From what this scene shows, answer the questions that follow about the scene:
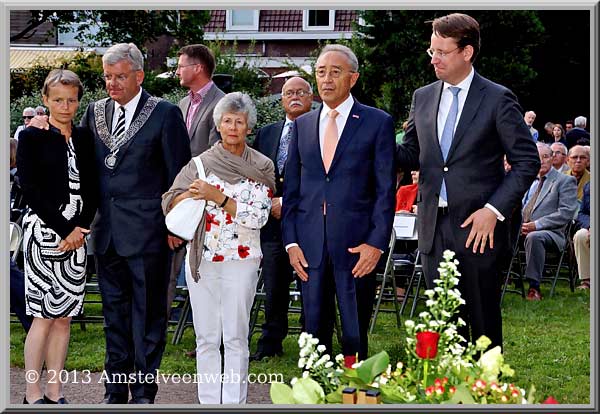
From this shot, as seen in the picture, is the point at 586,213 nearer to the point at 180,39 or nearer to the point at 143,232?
the point at 143,232

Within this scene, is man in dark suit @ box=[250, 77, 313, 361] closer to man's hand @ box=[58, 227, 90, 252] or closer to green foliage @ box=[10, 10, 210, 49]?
man's hand @ box=[58, 227, 90, 252]

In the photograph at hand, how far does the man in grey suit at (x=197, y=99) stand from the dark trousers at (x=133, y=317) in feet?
4.84

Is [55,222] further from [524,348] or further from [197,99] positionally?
[524,348]

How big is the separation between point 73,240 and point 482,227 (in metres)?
2.45

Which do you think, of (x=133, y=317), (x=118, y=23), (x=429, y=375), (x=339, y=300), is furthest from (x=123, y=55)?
(x=118, y=23)

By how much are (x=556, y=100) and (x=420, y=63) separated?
29.8 feet

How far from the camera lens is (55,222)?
21.7ft

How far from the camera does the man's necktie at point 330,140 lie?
6.41m

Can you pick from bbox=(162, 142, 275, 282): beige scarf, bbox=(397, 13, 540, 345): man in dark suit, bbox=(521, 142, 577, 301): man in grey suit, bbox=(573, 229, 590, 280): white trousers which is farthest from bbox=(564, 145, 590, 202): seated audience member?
bbox=(162, 142, 275, 282): beige scarf

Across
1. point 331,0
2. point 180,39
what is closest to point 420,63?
point 180,39

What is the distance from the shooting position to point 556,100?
26.2m

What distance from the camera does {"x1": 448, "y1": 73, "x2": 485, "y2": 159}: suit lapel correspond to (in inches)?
248

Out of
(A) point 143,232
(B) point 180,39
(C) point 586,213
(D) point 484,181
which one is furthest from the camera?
(B) point 180,39

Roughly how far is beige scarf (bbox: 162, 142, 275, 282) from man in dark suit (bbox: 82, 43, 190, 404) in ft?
0.52
